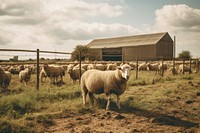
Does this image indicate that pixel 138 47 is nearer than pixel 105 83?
No

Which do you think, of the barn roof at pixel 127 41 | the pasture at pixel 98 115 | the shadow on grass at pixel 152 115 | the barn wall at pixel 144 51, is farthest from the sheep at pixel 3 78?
the barn roof at pixel 127 41

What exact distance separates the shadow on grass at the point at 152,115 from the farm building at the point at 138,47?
112ft

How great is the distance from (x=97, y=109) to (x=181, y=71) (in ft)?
65.3

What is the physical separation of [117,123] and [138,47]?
43.1 m

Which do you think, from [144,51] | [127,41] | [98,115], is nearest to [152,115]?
[98,115]

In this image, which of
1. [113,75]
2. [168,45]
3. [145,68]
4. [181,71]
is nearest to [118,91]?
[113,75]

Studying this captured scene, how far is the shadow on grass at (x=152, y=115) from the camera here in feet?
21.1

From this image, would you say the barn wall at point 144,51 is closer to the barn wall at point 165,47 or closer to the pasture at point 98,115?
the barn wall at point 165,47

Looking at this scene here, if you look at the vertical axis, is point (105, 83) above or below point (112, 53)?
below

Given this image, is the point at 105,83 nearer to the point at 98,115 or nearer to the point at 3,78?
the point at 98,115

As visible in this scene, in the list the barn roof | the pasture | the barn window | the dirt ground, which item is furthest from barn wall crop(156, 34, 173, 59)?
the dirt ground

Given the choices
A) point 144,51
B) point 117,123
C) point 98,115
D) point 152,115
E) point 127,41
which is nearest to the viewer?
point 117,123

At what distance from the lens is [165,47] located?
155ft

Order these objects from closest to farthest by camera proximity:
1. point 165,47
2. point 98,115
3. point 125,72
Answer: point 98,115, point 125,72, point 165,47
